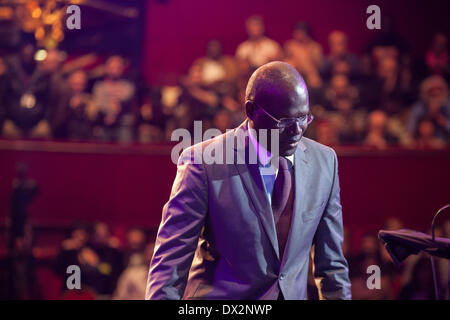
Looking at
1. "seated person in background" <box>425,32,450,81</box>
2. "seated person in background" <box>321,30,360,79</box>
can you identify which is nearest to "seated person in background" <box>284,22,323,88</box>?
"seated person in background" <box>321,30,360,79</box>

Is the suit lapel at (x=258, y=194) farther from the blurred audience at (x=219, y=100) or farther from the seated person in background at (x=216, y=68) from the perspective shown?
the seated person in background at (x=216, y=68)

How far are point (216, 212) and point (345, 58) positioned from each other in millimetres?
6901

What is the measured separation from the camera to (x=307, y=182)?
264 cm

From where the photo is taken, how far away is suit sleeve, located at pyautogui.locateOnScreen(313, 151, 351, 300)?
2.57 metres

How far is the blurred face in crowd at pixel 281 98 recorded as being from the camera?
2365mm

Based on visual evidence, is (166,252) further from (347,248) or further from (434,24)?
(434,24)

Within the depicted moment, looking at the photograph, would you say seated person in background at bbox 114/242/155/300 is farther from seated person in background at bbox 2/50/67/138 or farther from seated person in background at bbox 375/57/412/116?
seated person in background at bbox 375/57/412/116

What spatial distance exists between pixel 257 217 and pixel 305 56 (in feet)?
22.0

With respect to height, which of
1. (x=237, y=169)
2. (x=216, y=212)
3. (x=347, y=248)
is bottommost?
(x=347, y=248)

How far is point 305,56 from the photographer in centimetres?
893

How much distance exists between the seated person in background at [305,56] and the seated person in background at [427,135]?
4.74 ft

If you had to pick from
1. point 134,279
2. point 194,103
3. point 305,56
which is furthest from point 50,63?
point 305,56

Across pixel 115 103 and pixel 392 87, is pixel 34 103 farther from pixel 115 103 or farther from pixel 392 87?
pixel 392 87
